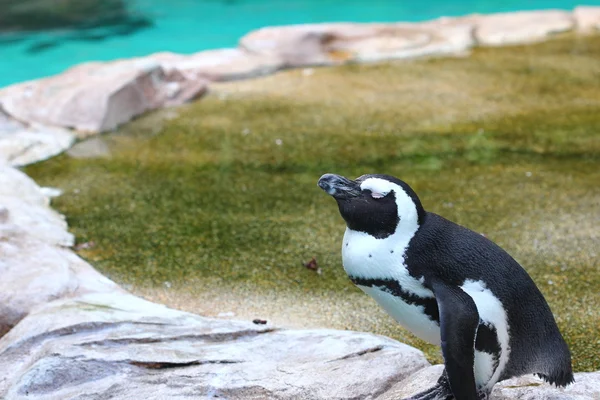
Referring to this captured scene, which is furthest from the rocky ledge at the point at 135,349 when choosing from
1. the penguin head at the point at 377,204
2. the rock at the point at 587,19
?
the rock at the point at 587,19

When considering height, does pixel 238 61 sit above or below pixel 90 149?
above

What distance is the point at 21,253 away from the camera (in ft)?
9.17

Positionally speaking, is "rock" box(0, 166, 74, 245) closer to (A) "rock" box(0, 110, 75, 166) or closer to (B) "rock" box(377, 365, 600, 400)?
(A) "rock" box(0, 110, 75, 166)

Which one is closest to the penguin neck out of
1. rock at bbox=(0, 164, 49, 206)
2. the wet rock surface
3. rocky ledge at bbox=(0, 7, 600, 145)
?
rock at bbox=(0, 164, 49, 206)

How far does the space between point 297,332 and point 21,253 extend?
1093 mm

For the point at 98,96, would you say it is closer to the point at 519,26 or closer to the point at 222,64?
the point at 222,64

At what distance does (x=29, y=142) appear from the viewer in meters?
4.35

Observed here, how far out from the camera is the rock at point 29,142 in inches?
165

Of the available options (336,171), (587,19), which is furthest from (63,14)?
(336,171)

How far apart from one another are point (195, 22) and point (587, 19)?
4.35m

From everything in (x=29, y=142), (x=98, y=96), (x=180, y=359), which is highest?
(x=98, y=96)

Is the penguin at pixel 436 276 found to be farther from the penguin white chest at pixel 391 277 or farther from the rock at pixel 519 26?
the rock at pixel 519 26

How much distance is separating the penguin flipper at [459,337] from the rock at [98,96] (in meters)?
3.41

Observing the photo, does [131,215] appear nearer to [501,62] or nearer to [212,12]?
[501,62]
